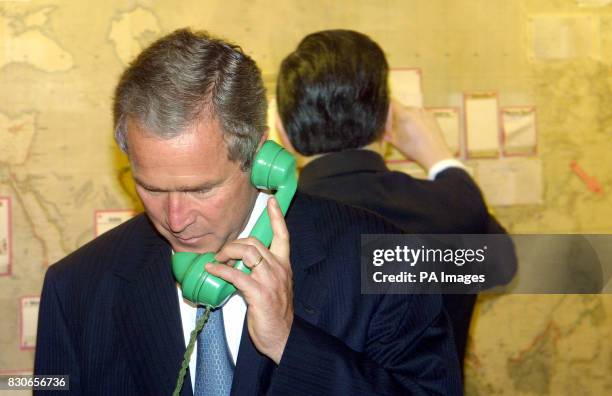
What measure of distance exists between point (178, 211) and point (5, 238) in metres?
1.47

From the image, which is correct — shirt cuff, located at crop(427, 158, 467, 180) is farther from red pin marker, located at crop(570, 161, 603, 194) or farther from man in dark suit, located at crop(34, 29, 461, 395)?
red pin marker, located at crop(570, 161, 603, 194)

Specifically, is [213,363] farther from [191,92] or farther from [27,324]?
[27,324]

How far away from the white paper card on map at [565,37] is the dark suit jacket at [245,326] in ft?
5.26

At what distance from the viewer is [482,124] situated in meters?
2.75

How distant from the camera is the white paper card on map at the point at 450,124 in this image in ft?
8.96

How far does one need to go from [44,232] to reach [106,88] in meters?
0.55

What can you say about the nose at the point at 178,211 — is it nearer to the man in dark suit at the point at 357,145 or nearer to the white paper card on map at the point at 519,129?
the man in dark suit at the point at 357,145

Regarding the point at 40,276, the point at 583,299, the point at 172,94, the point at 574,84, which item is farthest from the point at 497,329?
the point at 172,94

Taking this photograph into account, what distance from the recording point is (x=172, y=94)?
1.27m

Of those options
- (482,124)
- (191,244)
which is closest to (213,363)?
(191,244)

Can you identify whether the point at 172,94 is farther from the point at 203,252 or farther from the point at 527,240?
the point at 527,240

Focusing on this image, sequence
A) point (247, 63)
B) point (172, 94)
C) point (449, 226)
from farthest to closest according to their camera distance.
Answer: point (449, 226) → point (247, 63) → point (172, 94)

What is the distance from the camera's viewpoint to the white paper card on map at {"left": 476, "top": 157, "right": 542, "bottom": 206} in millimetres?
2768

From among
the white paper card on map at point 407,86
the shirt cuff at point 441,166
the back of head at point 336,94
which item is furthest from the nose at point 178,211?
the white paper card on map at point 407,86
